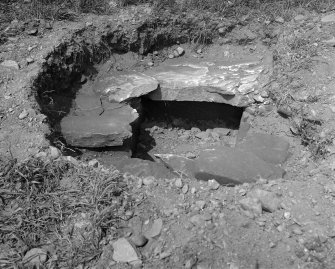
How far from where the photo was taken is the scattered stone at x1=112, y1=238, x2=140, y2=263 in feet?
7.39

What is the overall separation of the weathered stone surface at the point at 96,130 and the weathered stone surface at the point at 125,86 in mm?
324

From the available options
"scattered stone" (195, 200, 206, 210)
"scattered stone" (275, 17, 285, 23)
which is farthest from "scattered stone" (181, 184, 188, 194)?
"scattered stone" (275, 17, 285, 23)

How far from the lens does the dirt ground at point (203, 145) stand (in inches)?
90.2

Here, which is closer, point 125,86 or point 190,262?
point 190,262

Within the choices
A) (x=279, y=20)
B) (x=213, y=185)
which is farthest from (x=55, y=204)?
(x=279, y=20)

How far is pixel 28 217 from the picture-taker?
2.45m

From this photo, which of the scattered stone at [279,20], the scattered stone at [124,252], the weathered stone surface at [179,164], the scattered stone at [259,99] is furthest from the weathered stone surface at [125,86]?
the scattered stone at [124,252]

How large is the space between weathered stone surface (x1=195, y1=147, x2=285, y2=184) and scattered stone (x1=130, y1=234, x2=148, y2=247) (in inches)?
33.9

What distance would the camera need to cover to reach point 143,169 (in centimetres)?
319

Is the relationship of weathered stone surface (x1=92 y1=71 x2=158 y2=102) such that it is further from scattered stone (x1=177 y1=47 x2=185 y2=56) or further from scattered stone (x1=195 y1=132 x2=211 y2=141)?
scattered stone (x1=195 y1=132 x2=211 y2=141)

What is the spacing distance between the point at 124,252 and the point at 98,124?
156cm

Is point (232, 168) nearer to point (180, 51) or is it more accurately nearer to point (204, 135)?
point (204, 135)

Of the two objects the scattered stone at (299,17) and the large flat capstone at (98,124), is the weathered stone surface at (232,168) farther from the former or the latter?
the scattered stone at (299,17)

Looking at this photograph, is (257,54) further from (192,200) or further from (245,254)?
(245,254)
